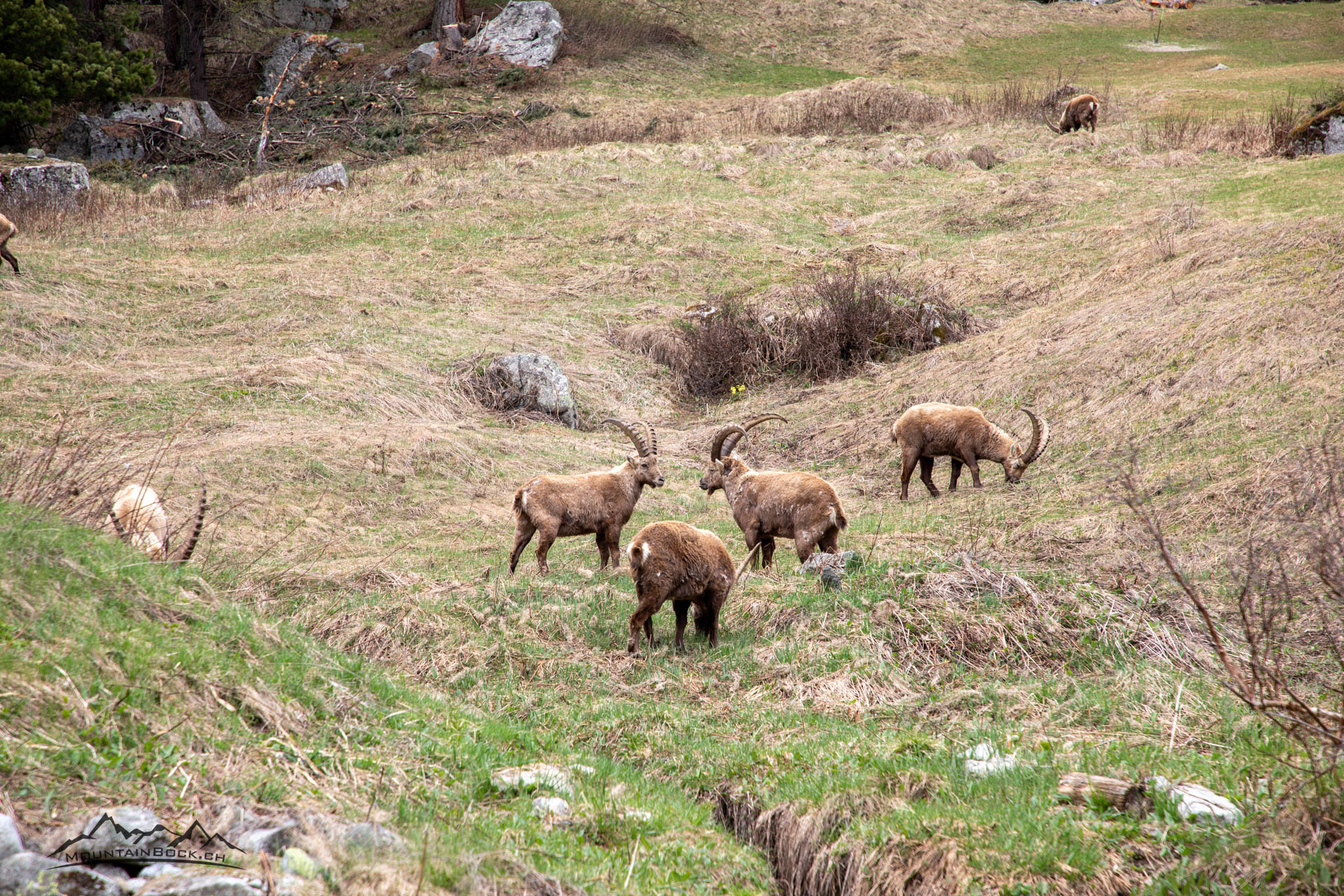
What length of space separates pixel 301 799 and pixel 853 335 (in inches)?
682

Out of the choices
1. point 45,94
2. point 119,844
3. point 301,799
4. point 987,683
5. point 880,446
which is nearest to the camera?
point 119,844

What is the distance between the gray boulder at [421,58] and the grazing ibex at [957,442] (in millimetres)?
35201

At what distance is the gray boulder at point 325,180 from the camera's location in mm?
30125

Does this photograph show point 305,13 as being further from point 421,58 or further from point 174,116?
point 174,116

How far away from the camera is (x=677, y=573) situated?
861cm

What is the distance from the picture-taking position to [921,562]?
32.6 ft

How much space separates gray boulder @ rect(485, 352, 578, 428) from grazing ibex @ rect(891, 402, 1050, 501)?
674cm

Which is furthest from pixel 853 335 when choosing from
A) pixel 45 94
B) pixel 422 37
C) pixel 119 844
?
pixel 422 37

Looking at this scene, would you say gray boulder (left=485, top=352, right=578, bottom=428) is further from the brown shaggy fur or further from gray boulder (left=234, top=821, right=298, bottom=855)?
gray boulder (left=234, top=821, right=298, bottom=855)

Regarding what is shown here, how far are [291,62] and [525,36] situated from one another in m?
9.96

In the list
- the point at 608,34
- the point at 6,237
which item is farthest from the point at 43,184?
the point at 608,34

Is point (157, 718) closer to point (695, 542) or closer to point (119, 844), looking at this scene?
point (119, 844)

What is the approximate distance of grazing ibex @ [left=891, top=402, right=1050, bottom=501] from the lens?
45.1 feet

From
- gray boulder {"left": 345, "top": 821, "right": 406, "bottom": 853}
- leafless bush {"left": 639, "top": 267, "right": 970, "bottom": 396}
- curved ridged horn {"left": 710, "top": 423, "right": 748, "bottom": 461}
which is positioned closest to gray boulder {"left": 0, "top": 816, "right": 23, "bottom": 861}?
gray boulder {"left": 345, "top": 821, "right": 406, "bottom": 853}
